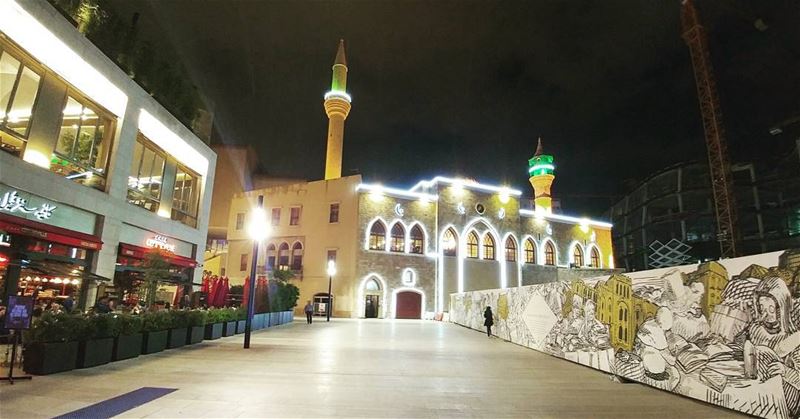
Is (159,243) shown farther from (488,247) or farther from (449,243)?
(488,247)

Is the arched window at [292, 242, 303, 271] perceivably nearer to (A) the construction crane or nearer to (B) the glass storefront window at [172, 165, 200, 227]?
(B) the glass storefront window at [172, 165, 200, 227]

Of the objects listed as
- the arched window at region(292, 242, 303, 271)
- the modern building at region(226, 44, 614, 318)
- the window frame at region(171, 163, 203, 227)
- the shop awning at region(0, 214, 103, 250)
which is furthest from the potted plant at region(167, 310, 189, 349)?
the arched window at region(292, 242, 303, 271)

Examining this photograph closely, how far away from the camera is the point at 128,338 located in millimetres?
9203

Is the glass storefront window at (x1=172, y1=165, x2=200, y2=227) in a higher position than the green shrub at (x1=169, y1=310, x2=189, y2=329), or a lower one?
higher

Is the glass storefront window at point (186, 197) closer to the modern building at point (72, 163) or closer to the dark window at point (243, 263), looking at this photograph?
the modern building at point (72, 163)

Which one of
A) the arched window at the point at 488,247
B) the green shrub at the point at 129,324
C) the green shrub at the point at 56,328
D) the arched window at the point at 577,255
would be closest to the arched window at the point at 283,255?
the arched window at the point at 488,247

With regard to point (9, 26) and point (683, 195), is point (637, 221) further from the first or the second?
point (9, 26)

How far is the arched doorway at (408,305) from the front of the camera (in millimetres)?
34281

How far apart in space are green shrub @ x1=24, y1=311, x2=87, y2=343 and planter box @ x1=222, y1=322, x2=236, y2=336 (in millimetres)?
6994

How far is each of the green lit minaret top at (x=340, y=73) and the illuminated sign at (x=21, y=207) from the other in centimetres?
3079

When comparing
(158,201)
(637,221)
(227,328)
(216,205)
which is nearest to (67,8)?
(158,201)

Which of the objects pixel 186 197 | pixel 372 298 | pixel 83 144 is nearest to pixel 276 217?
pixel 372 298

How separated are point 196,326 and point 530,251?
1352 inches

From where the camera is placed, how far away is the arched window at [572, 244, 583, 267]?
4366 cm
